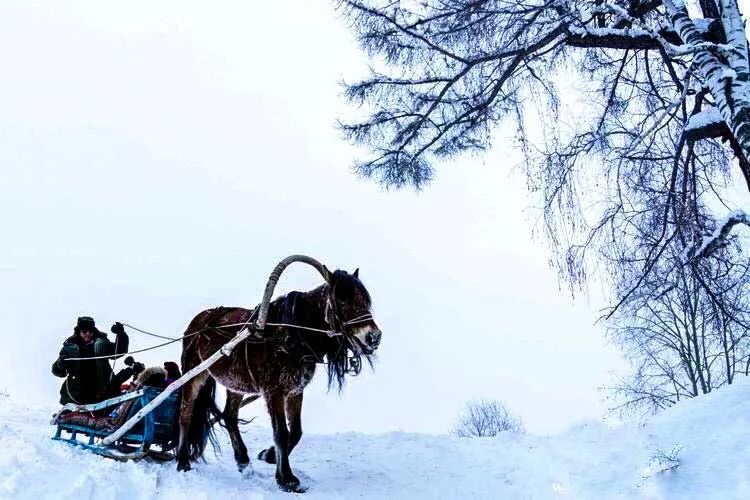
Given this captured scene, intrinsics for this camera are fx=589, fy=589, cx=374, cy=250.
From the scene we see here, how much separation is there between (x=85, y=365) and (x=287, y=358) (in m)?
2.38

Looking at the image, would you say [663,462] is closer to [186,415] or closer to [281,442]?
[281,442]

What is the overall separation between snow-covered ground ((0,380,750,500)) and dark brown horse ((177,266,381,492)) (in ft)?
1.05

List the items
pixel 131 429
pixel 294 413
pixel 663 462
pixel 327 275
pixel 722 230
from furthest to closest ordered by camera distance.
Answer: pixel 131 429, pixel 294 413, pixel 327 275, pixel 722 230, pixel 663 462

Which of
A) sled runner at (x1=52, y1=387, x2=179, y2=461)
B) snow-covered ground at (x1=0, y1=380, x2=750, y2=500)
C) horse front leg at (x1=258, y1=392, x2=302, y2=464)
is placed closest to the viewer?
snow-covered ground at (x1=0, y1=380, x2=750, y2=500)

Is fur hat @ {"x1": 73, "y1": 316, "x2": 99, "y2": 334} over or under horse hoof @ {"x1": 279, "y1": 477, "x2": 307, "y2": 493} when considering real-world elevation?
over

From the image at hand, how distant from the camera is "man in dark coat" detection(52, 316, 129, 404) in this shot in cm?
582

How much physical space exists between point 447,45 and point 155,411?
14.8 feet

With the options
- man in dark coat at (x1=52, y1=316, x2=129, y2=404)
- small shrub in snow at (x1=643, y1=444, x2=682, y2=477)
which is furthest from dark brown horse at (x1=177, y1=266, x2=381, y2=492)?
small shrub in snow at (x1=643, y1=444, x2=682, y2=477)

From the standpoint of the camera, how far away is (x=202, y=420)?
5.67 m

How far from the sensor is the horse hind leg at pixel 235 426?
18.3 feet

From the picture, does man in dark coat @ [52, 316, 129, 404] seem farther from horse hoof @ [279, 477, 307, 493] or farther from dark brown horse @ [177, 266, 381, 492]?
horse hoof @ [279, 477, 307, 493]

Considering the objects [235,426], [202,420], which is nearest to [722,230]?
[235,426]

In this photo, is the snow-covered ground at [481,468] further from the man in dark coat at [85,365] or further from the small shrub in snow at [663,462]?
the man in dark coat at [85,365]

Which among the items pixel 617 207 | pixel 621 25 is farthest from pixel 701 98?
pixel 617 207
